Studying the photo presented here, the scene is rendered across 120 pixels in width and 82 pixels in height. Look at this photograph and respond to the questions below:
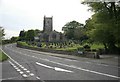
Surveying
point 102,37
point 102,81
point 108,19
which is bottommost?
point 102,81

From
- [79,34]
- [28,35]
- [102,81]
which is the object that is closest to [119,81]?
[102,81]

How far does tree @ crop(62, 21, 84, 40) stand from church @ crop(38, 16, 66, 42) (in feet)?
14.2

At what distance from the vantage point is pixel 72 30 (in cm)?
15250

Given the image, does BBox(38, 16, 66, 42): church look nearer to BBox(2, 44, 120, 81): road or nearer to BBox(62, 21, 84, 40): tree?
BBox(62, 21, 84, 40): tree

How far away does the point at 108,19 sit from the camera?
38.6 meters

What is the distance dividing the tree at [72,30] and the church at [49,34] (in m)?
4.31

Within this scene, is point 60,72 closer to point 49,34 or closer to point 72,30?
point 72,30

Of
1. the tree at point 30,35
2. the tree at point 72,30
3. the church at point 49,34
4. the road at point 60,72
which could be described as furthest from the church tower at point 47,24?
the road at point 60,72

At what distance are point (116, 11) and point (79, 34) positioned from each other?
89.0 meters

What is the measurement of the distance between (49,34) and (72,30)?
18.1m

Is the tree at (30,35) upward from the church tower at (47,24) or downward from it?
downward

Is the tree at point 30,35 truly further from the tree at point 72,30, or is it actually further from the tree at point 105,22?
the tree at point 105,22

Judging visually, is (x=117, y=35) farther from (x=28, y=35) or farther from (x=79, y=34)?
(x=28, y=35)

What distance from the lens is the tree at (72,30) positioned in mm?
135750
